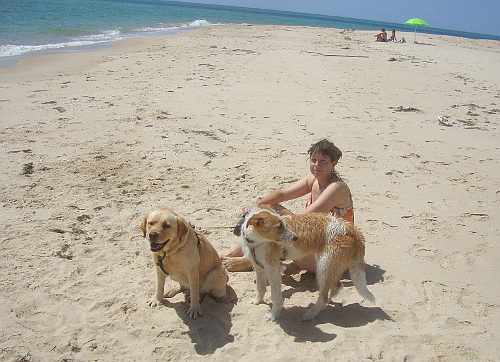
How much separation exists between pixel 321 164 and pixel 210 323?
1.95 metres

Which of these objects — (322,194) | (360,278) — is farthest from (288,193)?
(360,278)

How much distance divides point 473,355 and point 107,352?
2.87 meters

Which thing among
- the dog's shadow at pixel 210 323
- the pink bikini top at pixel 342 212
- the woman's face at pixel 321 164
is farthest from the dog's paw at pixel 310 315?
the woman's face at pixel 321 164

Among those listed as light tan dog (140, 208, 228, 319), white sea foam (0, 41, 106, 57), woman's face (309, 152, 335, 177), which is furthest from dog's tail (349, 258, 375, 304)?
white sea foam (0, 41, 106, 57)

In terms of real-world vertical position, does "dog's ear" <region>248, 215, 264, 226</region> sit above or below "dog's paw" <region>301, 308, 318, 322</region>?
above

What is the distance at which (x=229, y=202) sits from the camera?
229 inches

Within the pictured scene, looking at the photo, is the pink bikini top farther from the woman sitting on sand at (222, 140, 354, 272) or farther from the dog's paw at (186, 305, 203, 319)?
the dog's paw at (186, 305, 203, 319)

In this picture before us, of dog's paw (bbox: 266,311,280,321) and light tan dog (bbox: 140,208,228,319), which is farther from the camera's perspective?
dog's paw (bbox: 266,311,280,321)

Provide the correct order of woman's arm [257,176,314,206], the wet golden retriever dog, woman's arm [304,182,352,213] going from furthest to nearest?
1. woman's arm [257,176,314,206]
2. woman's arm [304,182,352,213]
3. the wet golden retriever dog

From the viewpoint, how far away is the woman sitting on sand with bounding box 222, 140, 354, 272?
4.24 meters

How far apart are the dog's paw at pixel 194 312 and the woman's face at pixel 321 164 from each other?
6.09 ft

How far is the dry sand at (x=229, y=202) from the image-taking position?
11.0ft

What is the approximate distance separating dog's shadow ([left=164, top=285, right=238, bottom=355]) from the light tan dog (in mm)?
77

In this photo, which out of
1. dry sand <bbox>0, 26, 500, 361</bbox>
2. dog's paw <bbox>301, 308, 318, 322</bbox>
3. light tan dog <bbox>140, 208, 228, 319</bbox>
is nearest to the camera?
light tan dog <bbox>140, 208, 228, 319</bbox>
